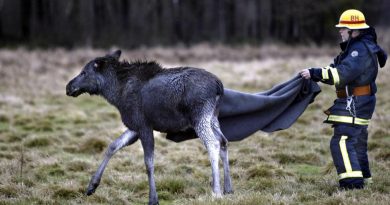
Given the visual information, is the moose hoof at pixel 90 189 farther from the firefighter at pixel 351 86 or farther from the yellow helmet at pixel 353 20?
the yellow helmet at pixel 353 20

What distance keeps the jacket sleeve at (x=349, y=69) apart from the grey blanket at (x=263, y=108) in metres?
0.89

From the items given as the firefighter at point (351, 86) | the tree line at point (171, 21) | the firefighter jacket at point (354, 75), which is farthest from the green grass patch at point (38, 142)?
the tree line at point (171, 21)

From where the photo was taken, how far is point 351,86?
7.81 meters

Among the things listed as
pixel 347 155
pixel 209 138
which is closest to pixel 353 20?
pixel 347 155

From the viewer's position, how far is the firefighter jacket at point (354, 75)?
7.60 metres

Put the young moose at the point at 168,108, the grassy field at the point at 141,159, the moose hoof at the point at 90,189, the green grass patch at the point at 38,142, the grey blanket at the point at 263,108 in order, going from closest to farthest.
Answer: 1. the young moose at the point at 168,108
2. the grassy field at the point at 141,159
3. the moose hoof at the point at 90,189
4. the grey blanket at the point at 263,108
5. the green grass patch at the point at 38,142

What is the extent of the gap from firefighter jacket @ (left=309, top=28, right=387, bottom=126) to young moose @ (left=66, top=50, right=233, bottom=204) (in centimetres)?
145

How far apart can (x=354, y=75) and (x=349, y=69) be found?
0.11 metres

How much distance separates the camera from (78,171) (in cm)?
964

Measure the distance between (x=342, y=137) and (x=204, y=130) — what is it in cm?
178

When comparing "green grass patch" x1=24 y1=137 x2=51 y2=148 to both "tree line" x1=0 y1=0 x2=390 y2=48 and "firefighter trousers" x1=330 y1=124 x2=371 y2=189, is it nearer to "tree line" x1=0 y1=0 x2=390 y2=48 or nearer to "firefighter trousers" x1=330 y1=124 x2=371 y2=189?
"firefighter trousers" x1=330 y1=124 x2=371 y2=189

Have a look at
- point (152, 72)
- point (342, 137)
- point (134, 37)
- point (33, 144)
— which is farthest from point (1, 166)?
point (134, 37)

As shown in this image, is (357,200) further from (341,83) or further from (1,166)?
(1,166)

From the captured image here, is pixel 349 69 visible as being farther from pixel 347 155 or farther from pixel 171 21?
pixel 171 21
